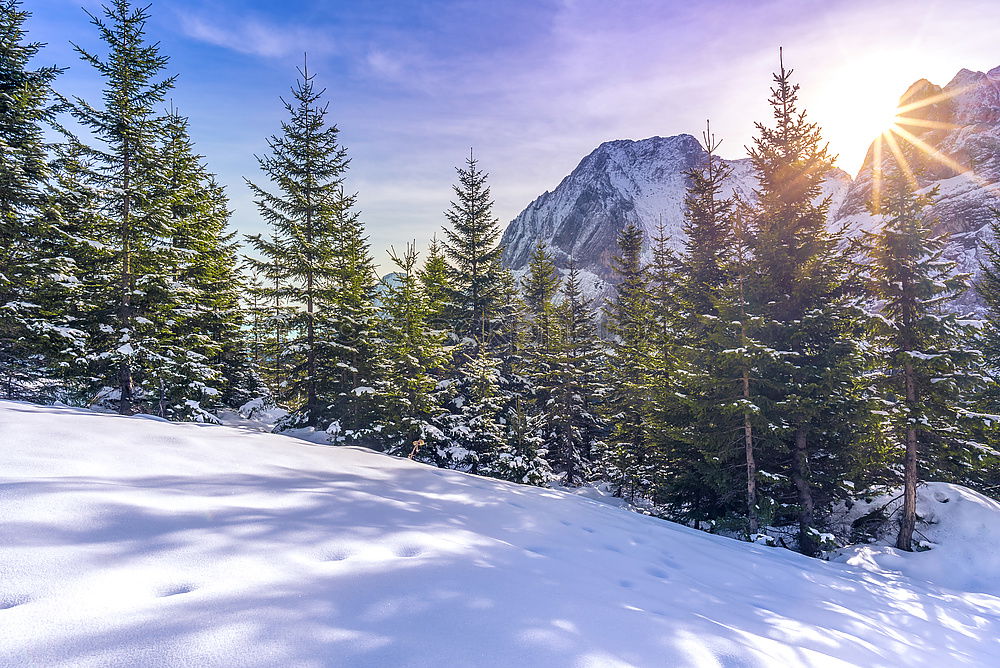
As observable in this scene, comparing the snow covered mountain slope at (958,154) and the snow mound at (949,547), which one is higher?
the snow covered mountain slope at (958,154)

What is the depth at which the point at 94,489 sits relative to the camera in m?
3.13

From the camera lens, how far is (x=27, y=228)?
11219 millimetres

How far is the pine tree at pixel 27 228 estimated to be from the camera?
10922mm

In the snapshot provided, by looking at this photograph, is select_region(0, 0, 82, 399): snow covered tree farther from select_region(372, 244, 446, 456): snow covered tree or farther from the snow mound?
the snow mound

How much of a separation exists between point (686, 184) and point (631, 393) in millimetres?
121292

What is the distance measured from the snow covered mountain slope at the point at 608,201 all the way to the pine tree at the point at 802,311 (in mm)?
104203

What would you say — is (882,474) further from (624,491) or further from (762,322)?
(624,491)

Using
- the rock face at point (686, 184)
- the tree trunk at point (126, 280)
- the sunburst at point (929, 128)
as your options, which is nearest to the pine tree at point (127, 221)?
the tree trunk at point (126, 280)

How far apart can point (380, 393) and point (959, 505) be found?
1780 centimetres

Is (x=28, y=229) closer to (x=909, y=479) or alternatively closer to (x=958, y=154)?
(x=909, y=479)

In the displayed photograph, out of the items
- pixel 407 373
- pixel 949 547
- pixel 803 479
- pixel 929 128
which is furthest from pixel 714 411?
pixel 929 128

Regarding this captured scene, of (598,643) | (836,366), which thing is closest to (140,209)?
(598,643)

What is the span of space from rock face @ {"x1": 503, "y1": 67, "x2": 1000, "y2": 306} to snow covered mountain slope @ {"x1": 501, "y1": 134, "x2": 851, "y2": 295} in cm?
37

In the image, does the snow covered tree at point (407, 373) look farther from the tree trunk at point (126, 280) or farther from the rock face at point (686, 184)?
the rock face at point (686, 184)
